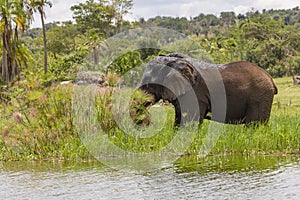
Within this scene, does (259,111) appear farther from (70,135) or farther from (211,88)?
(70,135)

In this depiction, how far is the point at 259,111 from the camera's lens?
34.2 feet

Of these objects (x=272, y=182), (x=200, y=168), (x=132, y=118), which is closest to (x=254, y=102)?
(x=132, y=118)

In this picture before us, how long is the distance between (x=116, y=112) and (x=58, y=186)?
299cm

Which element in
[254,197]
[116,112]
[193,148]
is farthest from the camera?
[116,112]

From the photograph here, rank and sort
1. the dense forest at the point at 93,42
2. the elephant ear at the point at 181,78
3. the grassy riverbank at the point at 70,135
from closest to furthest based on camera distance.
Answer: the grassy riverbank at the point at 70,135 < the elephant ear at the point at 181,78 < the dense forest at the point at 93,42

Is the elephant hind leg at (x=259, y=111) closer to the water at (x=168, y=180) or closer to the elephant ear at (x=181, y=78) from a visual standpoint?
the elephant ear at (x=181, y=78)

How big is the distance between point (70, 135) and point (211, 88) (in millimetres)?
2368

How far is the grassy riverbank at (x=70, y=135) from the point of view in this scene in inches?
363

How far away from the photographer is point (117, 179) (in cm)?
748

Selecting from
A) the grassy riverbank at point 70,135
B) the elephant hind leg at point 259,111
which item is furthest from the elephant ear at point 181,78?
the elephant hind leg at point 259,111

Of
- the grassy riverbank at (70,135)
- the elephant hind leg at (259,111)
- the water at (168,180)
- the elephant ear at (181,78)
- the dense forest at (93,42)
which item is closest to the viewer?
the water at (168,180)

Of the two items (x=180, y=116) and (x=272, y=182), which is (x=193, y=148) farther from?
(x=272, y=182)

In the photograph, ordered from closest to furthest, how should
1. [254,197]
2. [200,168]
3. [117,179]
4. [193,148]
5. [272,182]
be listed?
1. [254,197]
2. [272,182]
3. [117,179]
4. [200,168]
5. [193,148]

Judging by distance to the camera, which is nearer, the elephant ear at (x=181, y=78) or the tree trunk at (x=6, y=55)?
the elephant ear at (x=181, y=78)
